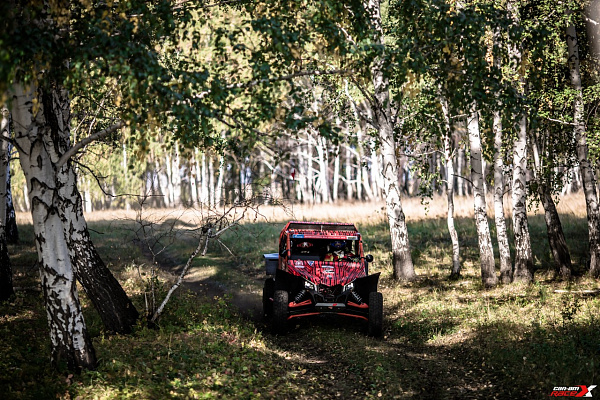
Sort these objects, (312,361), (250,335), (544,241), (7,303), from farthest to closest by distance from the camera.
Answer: (544,241) < (7,303) < (250,335) < (312,361)

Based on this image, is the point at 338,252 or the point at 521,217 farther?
the point at 521,217

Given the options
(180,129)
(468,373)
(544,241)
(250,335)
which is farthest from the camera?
(544,241)

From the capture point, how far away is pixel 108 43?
6.85 metres

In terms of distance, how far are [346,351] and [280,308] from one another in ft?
6.26

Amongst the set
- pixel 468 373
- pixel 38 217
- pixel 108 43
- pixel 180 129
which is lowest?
pixel 468 373

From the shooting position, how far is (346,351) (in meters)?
10.4

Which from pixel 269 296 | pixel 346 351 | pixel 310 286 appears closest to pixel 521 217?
pixel 310 286

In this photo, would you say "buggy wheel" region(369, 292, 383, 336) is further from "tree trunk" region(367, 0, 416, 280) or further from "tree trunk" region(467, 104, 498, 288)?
"tree trunk" region(367, 0, 416, 280)

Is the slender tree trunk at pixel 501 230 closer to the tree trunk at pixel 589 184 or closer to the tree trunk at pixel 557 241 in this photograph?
the tree trunk at pixel 557 241

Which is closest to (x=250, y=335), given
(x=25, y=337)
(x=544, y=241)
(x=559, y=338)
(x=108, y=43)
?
(x=25, y=337)

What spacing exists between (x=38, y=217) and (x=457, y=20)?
6.58 metres

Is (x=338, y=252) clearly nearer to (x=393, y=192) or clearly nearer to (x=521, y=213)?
(x=393, y=192)

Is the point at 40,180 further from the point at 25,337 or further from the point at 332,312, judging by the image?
the point at 332,312

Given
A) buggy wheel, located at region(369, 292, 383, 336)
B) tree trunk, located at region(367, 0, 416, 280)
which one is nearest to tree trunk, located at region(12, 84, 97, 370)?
buggy wheel, located at region(369, 292, 383, 336)
